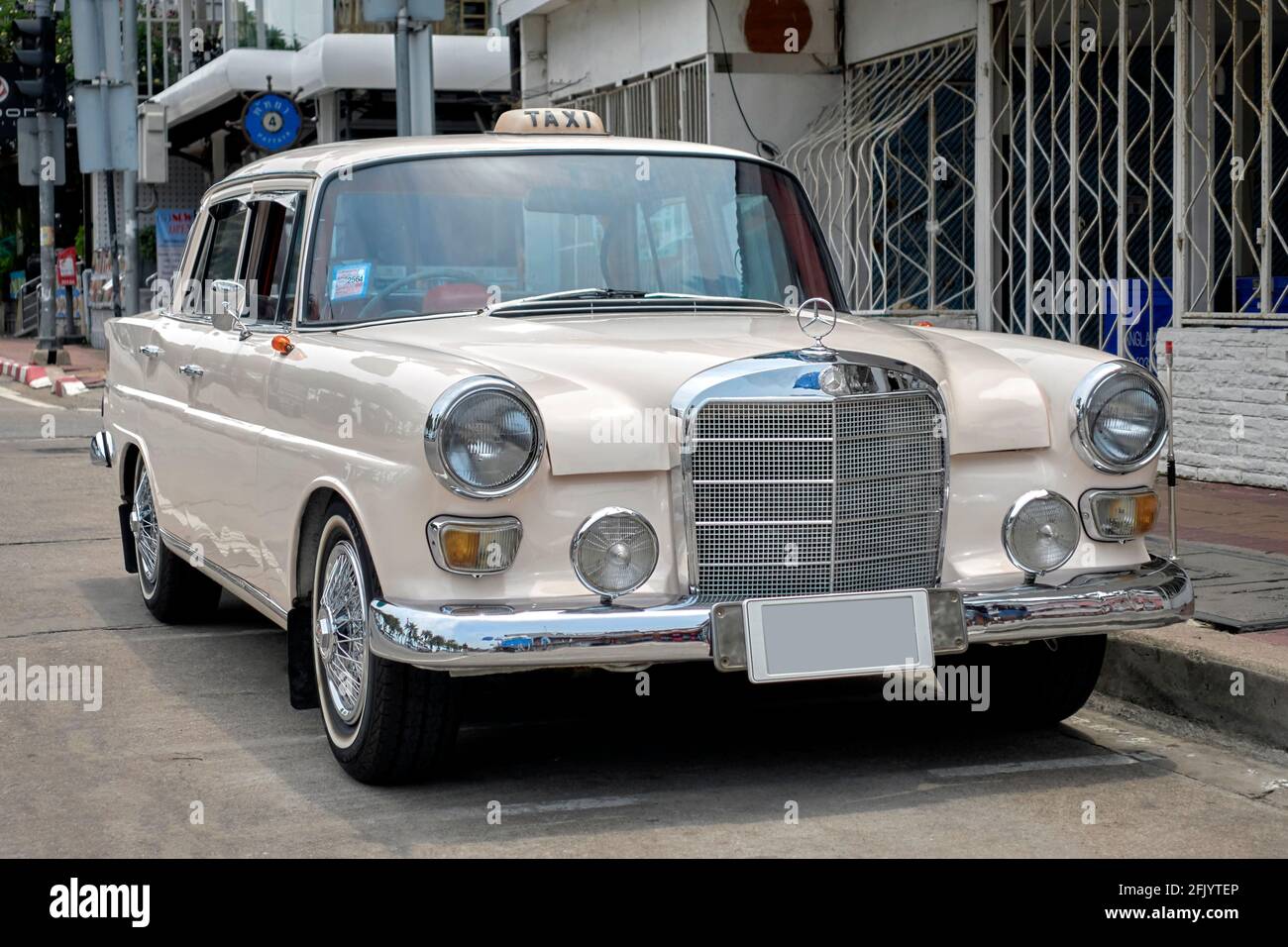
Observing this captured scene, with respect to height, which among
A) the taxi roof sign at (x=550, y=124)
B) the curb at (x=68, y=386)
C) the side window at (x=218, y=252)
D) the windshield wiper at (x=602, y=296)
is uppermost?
the taxi roof sign at (x=550, y=124)

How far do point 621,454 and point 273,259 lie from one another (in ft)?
6.27

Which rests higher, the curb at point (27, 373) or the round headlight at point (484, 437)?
the round headlight at point (484, 437)

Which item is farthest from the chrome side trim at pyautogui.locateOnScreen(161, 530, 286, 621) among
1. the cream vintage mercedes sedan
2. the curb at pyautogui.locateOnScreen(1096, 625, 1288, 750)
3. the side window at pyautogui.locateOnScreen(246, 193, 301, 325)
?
the curb at pyautogui.locateOnScreen(1096, 625, 1288, 750)

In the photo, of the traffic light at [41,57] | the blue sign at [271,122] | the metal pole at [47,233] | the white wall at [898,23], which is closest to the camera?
the white wall at [898,23]

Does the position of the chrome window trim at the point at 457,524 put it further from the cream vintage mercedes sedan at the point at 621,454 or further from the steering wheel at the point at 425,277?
the steering wheel at the point at 425,277

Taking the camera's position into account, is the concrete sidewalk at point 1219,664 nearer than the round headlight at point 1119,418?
No

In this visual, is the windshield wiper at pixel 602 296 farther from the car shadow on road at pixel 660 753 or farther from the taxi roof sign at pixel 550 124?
the car shadow on road at pixel 660 753

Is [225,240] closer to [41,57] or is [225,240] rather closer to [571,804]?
[571,804]

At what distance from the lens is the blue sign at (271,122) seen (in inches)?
866

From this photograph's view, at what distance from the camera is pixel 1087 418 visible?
474cm

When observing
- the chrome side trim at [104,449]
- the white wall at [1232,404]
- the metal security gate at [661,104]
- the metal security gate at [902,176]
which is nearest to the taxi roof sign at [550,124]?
the chrome side trim at [104,449]

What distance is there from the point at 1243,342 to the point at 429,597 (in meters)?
6.48

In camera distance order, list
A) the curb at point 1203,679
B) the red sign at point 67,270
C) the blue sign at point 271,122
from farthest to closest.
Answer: the red sign at point 67,270 < the blue sign at point 271,122 < the curb at point 1203,679

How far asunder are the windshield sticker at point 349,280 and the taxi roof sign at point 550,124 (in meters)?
0.87
